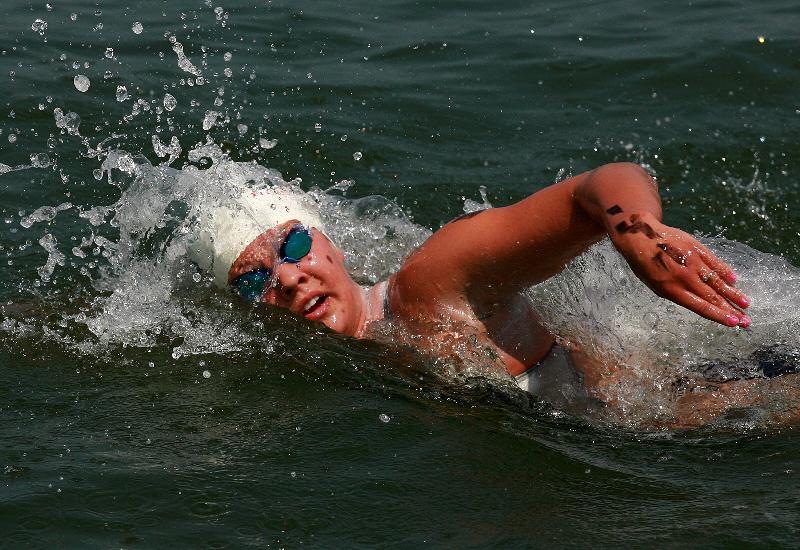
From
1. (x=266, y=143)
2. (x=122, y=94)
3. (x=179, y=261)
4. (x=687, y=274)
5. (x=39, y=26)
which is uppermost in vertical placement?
(x=39, y=26)

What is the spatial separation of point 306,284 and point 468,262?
897 mm

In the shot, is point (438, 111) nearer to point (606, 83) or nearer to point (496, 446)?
point (606, 83)

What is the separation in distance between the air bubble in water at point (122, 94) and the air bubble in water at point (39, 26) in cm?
147

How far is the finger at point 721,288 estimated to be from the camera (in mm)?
3613

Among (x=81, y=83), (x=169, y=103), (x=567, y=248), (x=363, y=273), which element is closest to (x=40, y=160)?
(x=81, y=83)

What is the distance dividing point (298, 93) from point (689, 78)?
128 inches

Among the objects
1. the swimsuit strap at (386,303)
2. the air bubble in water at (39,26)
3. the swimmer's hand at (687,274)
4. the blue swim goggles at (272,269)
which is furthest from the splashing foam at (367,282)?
the air bubble in water at (39,26)

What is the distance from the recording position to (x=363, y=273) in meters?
6.77

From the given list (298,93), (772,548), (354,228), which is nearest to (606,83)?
(298,93)

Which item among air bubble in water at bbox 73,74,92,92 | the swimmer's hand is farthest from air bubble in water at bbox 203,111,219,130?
the swimmer's hand

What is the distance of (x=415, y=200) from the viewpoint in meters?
7.93

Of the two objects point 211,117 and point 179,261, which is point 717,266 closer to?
point 179,261

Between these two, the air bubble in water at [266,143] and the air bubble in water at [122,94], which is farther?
the air bubble in water at [122,94]

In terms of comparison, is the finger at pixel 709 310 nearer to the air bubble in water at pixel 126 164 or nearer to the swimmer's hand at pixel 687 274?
the swimmer's hand at pixel 687 274
